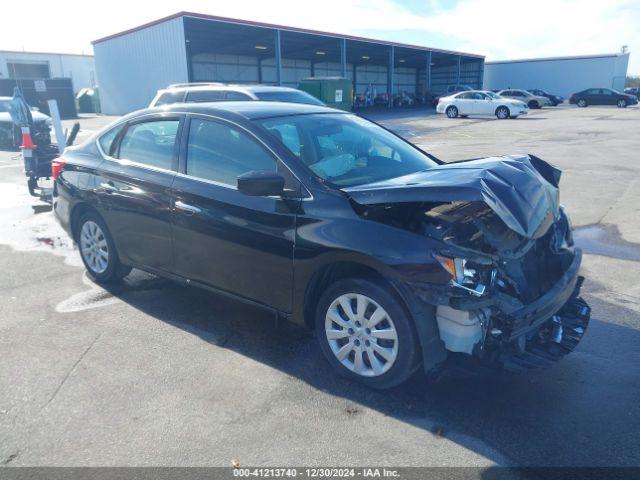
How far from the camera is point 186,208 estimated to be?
4.18 m

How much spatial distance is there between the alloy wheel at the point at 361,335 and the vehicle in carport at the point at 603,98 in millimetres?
45435

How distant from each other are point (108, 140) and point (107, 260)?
115 centimetres

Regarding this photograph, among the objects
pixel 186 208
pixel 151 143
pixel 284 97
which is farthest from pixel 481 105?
pixel 186 208

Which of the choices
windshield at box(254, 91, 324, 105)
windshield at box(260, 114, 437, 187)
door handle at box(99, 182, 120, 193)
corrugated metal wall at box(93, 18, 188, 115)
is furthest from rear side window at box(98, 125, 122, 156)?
corrugated metal wall at box(93, 18, 188, 115)

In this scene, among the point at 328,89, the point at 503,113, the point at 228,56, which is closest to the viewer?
the point at 328,89

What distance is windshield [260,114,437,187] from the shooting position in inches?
152

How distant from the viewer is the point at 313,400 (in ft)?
11.0

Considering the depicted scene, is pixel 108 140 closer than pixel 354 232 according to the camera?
No

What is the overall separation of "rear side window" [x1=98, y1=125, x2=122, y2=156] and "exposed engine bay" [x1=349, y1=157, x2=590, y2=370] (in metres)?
2.82

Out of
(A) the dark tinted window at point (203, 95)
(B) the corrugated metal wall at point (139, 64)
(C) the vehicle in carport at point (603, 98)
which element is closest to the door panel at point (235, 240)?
(A) the dark tinted window at point (203, 95)

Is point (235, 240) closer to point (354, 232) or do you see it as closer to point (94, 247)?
point (354, 232)

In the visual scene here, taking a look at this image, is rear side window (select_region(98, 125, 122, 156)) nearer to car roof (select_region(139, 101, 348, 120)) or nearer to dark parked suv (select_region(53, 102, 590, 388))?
dark parked suv (select_region(53, 102, 590, 388))

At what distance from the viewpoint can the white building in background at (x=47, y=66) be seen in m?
46.8

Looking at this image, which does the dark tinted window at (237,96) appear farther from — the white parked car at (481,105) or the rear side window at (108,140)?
the white parked car at (481,105)
